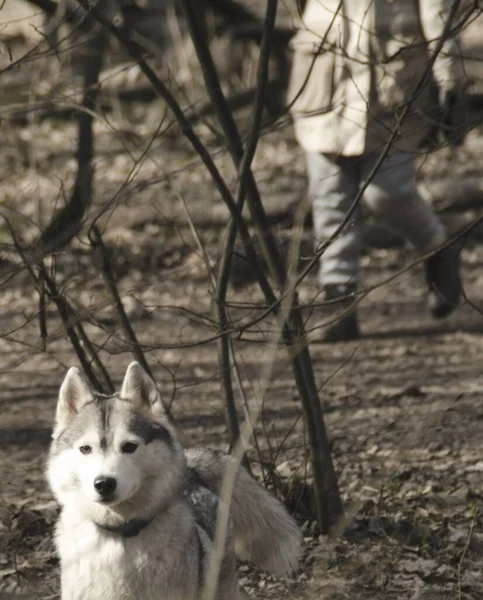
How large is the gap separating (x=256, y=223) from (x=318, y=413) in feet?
2.70

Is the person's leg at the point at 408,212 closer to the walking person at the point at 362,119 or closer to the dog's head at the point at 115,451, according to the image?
the walking person at the point at 362,119

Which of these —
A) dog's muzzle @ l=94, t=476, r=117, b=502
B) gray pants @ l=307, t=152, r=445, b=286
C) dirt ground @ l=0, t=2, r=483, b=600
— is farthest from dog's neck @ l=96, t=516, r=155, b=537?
gray pants @ l=307, t=152, r=445, b=286

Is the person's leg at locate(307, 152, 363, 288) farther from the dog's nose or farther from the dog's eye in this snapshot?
the dog's nose

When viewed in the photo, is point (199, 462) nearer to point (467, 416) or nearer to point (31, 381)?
point (467, 416)

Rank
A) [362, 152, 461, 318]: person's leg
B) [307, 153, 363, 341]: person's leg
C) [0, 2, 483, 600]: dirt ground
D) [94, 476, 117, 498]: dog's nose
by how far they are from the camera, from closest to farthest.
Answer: [94, 476, 117, 498]: dog's nose < [0, 2, 483, 600]: dirt ground < [307, 153, 363, 341]: person's leg < [362, 152, 461, 318]: person's leg

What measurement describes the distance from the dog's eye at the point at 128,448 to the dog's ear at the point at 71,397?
284 millimetres

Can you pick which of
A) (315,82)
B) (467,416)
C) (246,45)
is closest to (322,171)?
(315,82)

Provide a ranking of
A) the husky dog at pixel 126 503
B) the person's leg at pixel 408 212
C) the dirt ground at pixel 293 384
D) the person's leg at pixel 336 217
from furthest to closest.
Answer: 1. the person's leg at pixel 408 212
2. the person's leg at pixel 336 217
3. the dirt ground at pixel 293 384
4. the husky dog at pixel 126 503

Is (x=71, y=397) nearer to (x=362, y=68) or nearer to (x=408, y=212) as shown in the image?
(x=362, y=68)

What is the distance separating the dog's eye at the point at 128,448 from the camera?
3.26m

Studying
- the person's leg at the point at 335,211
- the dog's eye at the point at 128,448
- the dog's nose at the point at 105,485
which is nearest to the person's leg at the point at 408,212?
the person's leg at the point at 335,211

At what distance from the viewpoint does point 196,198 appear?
10328 mm

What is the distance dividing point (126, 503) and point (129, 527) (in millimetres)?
77

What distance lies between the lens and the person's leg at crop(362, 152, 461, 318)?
6352mm
